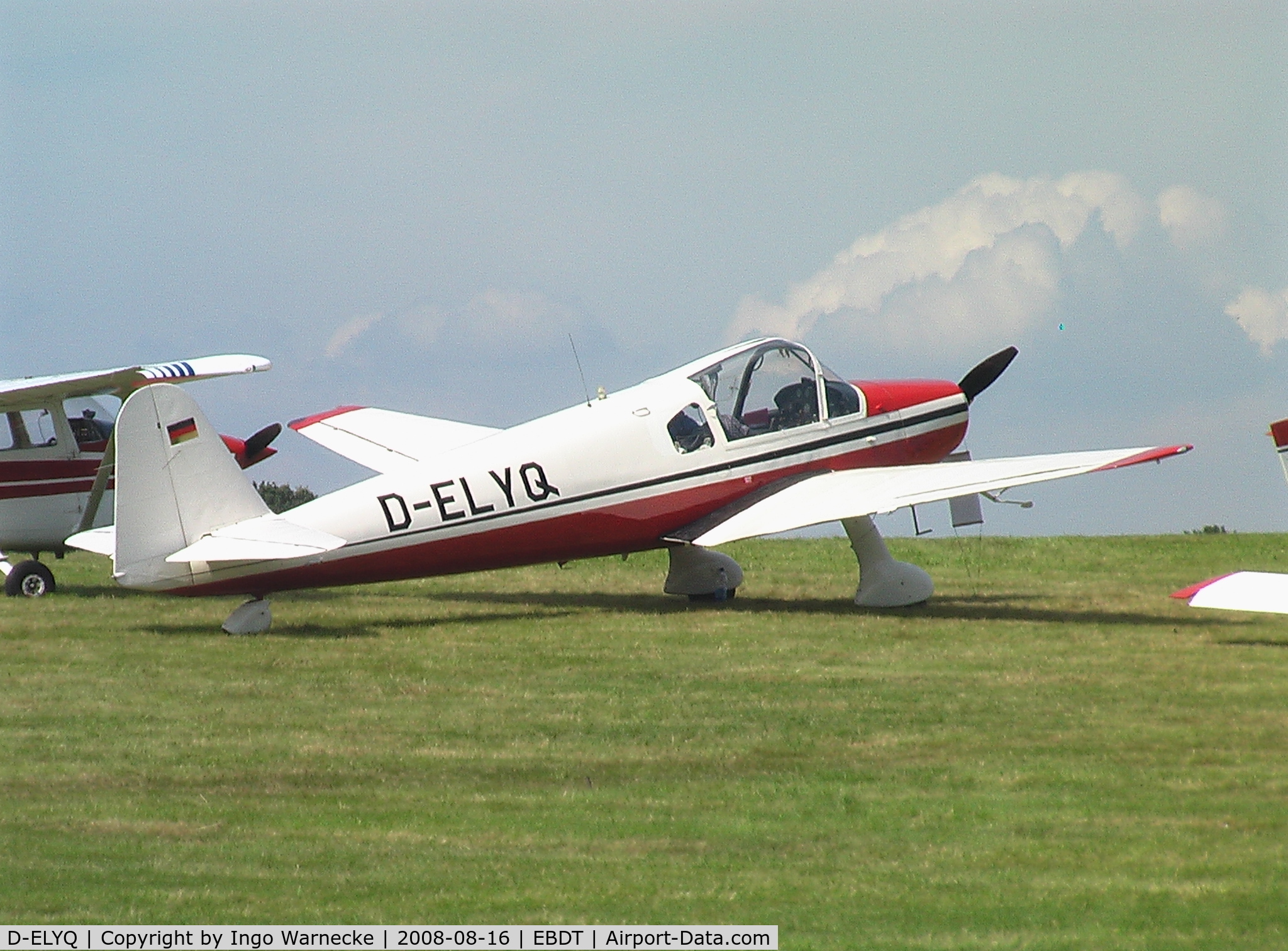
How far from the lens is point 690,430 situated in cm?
1491

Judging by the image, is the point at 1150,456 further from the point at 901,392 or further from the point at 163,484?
the point at 163,484

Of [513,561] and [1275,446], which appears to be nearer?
[1275,446]

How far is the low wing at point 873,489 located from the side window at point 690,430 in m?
0.68

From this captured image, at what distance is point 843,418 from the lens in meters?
15.6

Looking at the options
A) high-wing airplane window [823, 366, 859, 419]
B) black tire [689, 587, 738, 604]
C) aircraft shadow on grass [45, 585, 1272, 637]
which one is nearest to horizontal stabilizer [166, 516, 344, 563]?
aircraft shadow on grass [45, 585, 1272, 637]

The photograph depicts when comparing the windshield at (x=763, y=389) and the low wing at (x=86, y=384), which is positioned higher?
the low wing at (x=86, y=384)

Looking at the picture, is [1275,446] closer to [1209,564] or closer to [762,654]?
[762,654]

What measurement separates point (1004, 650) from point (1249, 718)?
2.75 m

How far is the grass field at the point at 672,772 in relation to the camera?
6191mm

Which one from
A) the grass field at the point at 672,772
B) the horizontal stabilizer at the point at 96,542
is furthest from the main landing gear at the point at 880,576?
the horizontal stabilizer at the point at 96,542

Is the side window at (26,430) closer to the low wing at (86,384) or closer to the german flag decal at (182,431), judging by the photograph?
the low wing at (86,384)

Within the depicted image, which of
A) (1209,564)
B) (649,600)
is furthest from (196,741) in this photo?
(1209,564)

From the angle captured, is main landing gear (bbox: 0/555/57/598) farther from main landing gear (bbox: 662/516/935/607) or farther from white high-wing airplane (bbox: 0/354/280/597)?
main landing gear (bbox: 662/516/935/607)

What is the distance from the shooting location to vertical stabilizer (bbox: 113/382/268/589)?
12695mm
